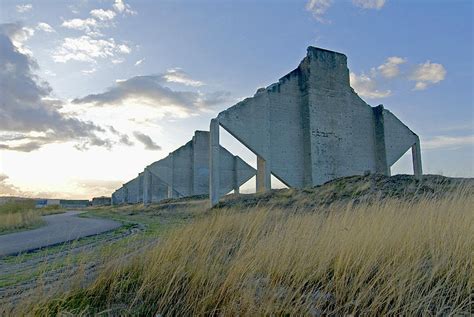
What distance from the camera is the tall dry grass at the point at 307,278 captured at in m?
3.06

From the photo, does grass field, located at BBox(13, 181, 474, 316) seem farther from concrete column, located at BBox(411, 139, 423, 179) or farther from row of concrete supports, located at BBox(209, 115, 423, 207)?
concrete column, located at BBox(411, 139, 423, 179)

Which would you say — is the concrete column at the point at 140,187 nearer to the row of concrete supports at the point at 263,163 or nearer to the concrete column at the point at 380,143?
the row of concrete supports at the point at 263,163

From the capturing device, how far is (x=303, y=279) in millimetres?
3482

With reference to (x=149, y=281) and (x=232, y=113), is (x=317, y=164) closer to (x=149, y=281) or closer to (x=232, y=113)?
(x=232, y=113)

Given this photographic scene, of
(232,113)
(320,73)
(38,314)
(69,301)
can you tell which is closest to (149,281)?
(69,301)

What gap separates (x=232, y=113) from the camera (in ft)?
57.7

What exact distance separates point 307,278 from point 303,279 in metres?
0.04

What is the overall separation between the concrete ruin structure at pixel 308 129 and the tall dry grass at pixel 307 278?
42.2ft

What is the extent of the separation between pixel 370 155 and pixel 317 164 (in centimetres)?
527

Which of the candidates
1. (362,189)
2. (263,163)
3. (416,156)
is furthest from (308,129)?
(416,156)

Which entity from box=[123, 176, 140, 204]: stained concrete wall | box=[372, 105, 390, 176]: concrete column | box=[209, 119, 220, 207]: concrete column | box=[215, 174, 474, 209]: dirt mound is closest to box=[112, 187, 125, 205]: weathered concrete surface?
box=[123, 176, 140, 204]: stained concrete wall

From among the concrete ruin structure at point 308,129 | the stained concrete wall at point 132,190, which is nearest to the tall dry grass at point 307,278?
the concrete ruin structure at point 308,129

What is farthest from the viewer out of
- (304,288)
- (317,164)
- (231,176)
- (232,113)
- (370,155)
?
(231,176)

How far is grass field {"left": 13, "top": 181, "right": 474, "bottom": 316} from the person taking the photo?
120 inches
